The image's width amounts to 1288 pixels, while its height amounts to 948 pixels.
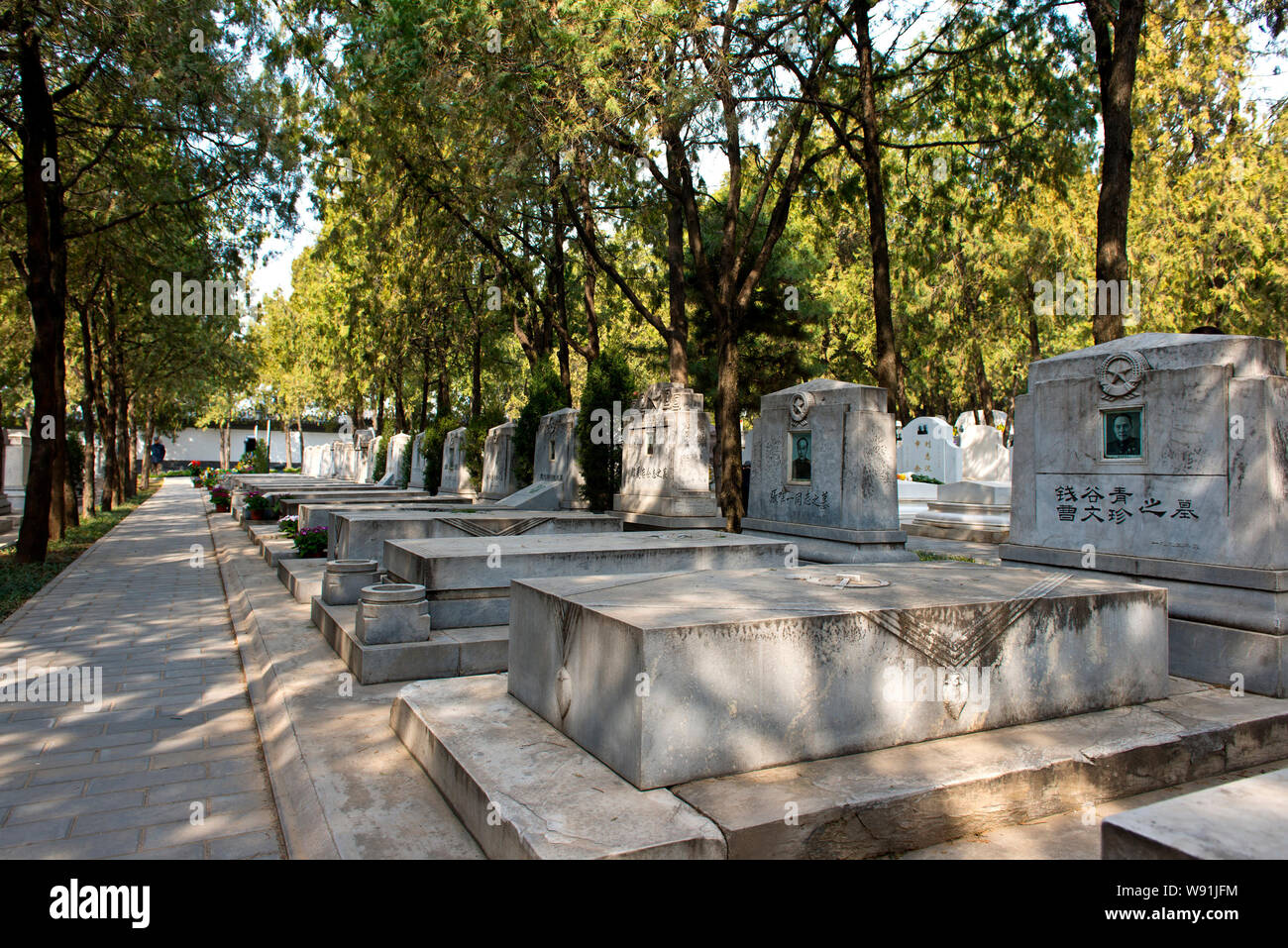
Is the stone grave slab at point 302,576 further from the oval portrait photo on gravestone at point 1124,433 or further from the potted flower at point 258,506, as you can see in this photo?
the oval portrait photo on gravestone at point 1124,433

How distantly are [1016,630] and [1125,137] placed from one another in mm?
8445

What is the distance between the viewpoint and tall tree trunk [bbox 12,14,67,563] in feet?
37.3

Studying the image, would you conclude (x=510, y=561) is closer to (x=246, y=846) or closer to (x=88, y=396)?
(x=246, y=846)

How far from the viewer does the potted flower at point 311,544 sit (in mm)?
10688

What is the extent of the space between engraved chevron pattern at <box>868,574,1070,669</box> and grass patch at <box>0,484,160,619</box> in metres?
9.49

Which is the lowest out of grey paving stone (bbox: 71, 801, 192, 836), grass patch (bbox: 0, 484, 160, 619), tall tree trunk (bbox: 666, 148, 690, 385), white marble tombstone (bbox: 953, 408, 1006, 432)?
grey paving stone (bbox: 71, 801, 192, 836)

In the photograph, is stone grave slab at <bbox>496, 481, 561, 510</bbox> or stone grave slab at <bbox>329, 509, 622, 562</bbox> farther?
stone grave slab at <bbox>496, 481, 561, 510</bbox>

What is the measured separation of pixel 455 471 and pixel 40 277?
1074 centimetres

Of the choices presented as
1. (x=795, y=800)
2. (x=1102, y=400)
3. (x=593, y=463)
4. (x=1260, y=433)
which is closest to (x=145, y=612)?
(x=593, y=463)

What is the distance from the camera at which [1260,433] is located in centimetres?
530

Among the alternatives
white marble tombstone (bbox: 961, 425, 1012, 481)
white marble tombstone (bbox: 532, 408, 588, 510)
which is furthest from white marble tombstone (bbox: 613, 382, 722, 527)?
white marble tombstone (bbox: 961, 425, 1012, 481)

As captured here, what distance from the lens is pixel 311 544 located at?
10.7 meters

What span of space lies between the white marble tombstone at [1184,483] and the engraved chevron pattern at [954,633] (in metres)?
2.17

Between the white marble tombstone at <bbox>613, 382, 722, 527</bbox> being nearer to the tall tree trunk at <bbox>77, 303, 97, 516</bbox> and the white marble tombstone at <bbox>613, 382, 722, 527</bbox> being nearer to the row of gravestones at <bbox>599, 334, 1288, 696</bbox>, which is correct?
the row of gravestones at <bbox>599, 334, 1288, 696</bbox>
